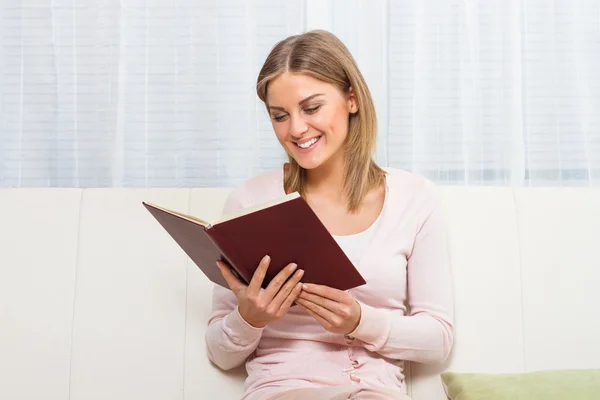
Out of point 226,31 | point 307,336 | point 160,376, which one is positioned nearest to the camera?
point 307,336

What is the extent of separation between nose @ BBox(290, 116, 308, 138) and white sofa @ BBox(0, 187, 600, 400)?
337 mm

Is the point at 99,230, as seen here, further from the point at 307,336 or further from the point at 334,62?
the point at 334,62

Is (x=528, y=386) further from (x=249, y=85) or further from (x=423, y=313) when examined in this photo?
(x=249, y=85)

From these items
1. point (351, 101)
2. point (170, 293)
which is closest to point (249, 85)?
point (351, 101)

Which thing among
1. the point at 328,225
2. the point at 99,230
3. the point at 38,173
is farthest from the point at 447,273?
the point at 38,173

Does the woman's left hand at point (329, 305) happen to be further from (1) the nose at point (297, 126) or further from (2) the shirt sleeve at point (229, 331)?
(1) the nose at point (297, 126)

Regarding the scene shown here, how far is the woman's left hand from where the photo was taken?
4.74 ft

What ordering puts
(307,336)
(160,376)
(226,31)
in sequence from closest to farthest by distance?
1. (307,336)
2. (160,376)
3. (226,31)

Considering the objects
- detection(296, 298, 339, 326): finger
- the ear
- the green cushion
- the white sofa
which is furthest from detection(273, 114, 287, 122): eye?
the green cushion

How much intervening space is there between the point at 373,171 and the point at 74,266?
0.72m

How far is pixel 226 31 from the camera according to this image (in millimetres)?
2359

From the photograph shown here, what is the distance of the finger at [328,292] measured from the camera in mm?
1435

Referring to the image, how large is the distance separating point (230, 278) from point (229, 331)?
193mm

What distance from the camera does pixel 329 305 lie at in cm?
146
